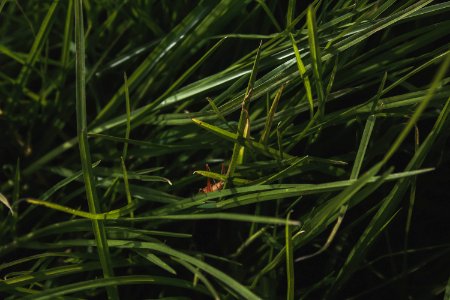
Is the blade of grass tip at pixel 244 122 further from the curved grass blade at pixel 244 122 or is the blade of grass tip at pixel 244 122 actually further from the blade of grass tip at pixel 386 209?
the blade of grass tip at pixel 386 209

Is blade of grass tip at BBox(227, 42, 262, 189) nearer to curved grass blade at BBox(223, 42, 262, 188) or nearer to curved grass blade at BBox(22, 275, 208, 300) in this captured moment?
curved grass blade at BBox(223, 42, 262, 188)

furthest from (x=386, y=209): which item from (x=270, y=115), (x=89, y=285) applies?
(x=89, y=285)

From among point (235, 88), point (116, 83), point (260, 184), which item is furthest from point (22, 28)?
point (260, 184)

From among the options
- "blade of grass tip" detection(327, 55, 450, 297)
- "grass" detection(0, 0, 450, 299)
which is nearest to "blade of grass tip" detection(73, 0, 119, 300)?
"grass" detection(0, 0, 450, 299)

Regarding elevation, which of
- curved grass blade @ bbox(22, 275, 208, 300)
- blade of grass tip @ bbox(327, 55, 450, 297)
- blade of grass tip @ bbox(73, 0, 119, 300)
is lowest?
blade of grass tip @ bbox(327, 55, 450, 297)

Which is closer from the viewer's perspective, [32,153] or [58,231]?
[58,231]

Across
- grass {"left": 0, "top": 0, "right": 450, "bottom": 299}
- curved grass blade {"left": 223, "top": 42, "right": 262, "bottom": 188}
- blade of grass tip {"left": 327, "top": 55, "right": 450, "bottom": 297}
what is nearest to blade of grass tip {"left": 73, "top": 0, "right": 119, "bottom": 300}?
grass {"left": 0, "top": 0, "right": 450, "bottom": 299}

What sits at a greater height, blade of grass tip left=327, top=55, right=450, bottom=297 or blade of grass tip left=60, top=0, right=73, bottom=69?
blade of grass tip left=60, top=0, right=73, bottom=69

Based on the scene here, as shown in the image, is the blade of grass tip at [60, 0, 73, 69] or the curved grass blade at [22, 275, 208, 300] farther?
the blade of grass tip at [60, 0, 73, 69]

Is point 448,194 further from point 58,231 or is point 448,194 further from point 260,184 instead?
point 58,231

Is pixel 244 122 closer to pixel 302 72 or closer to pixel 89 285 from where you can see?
pixel 302 72
